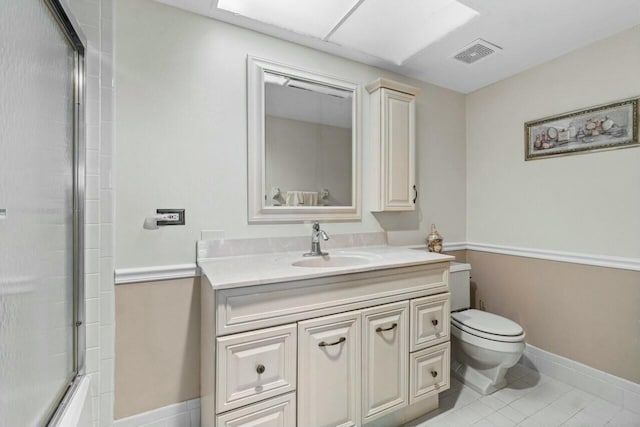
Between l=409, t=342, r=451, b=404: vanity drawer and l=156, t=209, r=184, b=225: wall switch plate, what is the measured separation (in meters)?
1.37

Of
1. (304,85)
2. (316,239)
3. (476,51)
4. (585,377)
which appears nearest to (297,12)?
(304,85)

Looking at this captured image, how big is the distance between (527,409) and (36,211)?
2477 mm

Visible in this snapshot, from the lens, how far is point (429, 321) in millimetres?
1584

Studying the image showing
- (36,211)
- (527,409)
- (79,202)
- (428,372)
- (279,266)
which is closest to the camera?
(36,211)

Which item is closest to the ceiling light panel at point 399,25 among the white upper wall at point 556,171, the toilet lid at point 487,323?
the white upper wall at point 556,171

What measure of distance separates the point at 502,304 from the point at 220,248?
7.07 feet

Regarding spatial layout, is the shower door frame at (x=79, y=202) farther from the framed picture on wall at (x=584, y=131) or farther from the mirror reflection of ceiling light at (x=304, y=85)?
the framed picture on wall at (x=584, y=131)

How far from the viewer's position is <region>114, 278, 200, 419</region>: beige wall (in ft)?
4.54

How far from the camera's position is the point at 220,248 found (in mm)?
1584

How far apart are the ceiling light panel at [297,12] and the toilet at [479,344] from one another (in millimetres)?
1788

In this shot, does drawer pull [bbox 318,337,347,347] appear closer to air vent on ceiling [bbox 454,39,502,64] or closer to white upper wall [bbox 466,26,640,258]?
white upper wall [bbox 466,26,640,258]

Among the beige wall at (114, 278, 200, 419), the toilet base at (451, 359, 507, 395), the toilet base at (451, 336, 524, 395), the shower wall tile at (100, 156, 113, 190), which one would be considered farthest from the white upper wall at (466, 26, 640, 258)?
the shower wall tile at (100, 156, 113, 190)

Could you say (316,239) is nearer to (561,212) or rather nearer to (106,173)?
(106,173)

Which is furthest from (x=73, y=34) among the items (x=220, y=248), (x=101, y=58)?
(x=220, y=248)
